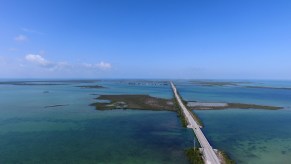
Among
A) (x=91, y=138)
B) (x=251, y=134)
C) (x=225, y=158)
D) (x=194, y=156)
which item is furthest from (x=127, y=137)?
(x=251, y=134)

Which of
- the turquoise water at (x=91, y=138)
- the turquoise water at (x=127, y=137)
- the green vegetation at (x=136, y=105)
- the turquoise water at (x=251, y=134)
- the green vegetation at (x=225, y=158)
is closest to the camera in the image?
the green vegetation at (x=225, y=158)

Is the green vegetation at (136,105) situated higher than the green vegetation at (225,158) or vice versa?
the green vegetation at (136,105)

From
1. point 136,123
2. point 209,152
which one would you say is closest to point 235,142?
point 209,152

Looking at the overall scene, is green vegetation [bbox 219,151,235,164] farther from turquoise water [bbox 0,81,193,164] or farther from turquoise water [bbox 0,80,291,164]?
turquoise water [bbox 0,81,193,164]

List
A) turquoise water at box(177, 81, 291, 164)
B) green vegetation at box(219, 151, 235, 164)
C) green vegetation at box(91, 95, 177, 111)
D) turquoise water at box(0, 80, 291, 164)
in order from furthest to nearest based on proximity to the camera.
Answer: green vegetation at box(91, 95, 177, 111) → turquoise water at box(177, 81, 291, 164) → turquoise water at box(0, 80, 291, 164) → green vegetation at box(219, 151, 235, 164)

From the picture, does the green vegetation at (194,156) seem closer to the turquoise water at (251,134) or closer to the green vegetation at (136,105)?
the turquoise water at (251,134)

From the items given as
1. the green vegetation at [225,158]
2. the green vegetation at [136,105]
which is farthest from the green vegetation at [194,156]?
the green vegetation at [136,105]

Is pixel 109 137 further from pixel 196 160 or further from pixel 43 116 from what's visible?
pixel 43 116

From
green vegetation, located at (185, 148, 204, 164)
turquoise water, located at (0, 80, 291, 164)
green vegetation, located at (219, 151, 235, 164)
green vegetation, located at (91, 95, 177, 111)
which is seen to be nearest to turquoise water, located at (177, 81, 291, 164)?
turquoise water, located at (0, 80, 291, 164)
